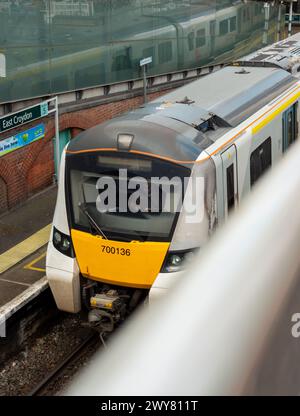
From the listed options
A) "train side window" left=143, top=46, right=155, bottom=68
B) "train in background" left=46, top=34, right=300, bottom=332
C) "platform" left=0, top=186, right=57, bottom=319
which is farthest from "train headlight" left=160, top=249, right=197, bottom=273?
"train side window" left=143, top=46, right=155, bottom=68

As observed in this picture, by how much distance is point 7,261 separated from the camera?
9.55 meters

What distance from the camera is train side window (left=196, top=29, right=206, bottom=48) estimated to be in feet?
65.5

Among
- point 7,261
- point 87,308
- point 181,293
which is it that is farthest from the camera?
point 7,261

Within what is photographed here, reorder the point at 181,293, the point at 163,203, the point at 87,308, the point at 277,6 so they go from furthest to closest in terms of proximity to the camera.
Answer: the point at 277,6 → the point at 87,308 → the point at 163,203 → the point at 181,293

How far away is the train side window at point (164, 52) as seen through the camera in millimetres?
17672

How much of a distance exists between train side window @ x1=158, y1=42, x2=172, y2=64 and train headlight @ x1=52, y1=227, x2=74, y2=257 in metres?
11.6

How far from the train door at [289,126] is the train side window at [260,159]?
842mm

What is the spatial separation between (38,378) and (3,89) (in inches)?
256

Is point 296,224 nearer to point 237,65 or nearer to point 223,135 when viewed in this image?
point 223,135

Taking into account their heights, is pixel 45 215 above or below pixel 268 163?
below

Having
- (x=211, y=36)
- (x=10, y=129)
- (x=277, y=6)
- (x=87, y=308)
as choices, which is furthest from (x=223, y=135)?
(x=277, y=6)

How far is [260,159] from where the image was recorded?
827 cm

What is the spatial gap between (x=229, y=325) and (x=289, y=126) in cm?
908

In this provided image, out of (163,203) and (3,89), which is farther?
(3,89)
